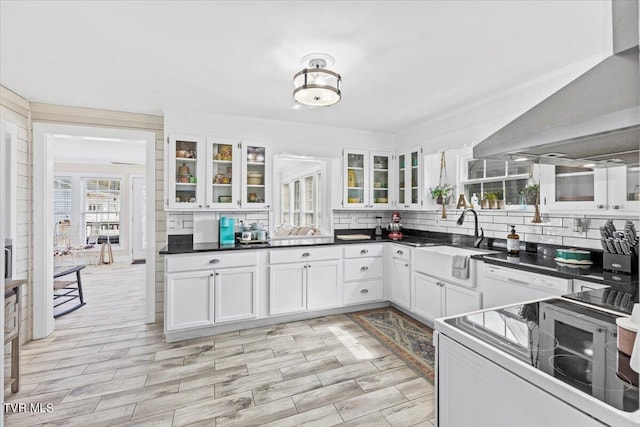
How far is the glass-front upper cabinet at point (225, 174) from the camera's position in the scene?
3.72m

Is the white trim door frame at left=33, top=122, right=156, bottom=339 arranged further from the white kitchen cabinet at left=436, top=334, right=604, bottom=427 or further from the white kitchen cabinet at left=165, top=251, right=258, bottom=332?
the white kitchen cabinet at left=436, top=334, right=604, bottom=427

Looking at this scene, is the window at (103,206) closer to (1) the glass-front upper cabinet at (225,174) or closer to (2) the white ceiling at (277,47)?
(2) the white ceiling at (277,47)

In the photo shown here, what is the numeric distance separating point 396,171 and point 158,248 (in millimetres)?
3350

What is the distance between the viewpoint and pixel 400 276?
12.7 ft

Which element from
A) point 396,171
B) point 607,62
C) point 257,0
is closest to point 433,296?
point 396,171

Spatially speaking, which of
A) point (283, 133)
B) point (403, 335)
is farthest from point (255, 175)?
point (403, 335)

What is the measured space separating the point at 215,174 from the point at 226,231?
2.34 ft

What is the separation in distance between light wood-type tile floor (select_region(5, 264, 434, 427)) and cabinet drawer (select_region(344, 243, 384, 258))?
81 cm

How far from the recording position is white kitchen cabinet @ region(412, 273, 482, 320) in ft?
9.52

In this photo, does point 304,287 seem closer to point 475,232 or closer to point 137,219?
point 475,232

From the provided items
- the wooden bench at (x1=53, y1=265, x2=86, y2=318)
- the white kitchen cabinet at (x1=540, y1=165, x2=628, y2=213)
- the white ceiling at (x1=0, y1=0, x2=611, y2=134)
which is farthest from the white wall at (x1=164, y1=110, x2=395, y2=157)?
the wooden bench at (x1=53, y1=265, x2=86, y2=318)

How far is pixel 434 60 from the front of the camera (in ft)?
7.77

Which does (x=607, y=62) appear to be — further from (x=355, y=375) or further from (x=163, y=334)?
(x=163, y=334)

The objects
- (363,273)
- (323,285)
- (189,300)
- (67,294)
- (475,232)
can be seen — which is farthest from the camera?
(67,294)
